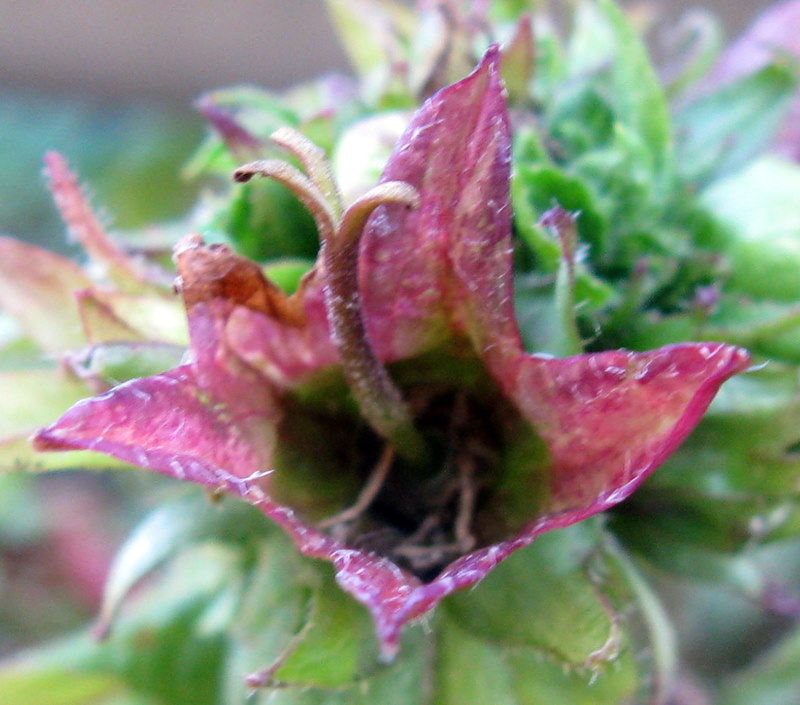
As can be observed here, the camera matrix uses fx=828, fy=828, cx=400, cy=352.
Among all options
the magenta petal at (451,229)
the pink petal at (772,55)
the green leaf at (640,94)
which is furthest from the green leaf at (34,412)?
the pink petal at (772,55)

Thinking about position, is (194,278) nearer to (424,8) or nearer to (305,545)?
(305,545)

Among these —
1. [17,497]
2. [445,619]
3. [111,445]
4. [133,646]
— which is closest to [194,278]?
[111,445]

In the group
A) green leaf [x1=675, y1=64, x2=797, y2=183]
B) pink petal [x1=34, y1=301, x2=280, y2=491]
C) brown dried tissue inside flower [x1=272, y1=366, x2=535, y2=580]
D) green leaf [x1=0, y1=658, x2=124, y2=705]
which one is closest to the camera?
pink petal [x1=34, y1=301, x2=280, y2=491]

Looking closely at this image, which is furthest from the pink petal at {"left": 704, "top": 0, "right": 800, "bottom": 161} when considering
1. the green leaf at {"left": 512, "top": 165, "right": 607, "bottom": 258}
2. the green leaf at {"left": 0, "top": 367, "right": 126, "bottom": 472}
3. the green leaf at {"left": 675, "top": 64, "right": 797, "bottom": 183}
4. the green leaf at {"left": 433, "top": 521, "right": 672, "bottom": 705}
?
the green leaf at {"left": 0, "top": 367, "right": 126, "bottom": 472}

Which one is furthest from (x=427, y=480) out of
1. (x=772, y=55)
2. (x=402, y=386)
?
(x=772, y=55)

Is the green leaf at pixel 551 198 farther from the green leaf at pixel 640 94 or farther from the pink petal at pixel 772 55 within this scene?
the pink petal at pixel 772 55

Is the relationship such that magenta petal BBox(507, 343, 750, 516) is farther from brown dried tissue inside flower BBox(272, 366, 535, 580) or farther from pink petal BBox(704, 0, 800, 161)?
pink petal BBox(704, 0, 800, 161)
